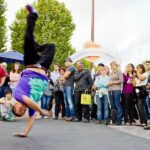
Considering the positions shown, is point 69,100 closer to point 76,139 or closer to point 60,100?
point 60,100

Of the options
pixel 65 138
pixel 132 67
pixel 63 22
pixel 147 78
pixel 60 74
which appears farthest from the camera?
pixel 63 22

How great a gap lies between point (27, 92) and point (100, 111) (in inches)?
187

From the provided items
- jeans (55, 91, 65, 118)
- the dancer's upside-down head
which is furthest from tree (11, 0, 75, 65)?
the dancer's upside-down head

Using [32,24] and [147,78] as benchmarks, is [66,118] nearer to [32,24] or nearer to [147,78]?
[147,78]

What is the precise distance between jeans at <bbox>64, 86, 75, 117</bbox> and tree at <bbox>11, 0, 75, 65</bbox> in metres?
29.1

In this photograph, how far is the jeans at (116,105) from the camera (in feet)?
39.6

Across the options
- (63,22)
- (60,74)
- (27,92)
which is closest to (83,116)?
(60,74)

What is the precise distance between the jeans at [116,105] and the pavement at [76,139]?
3.63 ft

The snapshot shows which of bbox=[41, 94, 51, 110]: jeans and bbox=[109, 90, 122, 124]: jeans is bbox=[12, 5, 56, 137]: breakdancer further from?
bbox=[41, 94, 51, 110]: jeans

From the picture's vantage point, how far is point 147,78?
11289 mm

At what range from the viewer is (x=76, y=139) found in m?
8.66

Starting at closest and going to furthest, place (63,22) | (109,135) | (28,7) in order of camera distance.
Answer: (28,7) → (109,135) → (63,22)

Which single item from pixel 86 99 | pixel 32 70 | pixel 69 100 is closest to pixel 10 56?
pixel 69 100

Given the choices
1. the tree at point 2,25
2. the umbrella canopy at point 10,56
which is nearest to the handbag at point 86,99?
the umbrella canopy at point 10,56
